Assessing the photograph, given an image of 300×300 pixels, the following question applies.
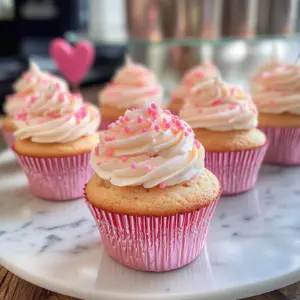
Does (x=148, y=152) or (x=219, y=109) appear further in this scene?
(x=219, y=109)

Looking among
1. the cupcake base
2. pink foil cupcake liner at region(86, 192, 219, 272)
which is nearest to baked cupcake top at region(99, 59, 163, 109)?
the cupcake base

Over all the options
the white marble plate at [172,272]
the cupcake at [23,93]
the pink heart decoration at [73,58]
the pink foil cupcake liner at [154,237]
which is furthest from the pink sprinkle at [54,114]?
the pink heart decoration at [73,58]

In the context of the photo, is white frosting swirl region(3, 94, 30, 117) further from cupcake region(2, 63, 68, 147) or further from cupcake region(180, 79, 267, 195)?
cupcake region(180, 79, 267, 195)

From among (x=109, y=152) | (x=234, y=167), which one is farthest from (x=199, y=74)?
(x=109, y=152)

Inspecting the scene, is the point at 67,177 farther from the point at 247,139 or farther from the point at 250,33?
the point at 250,33

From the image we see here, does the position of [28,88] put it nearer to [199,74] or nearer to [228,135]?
[199,74]

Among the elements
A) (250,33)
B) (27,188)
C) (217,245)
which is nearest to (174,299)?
(217,245)
